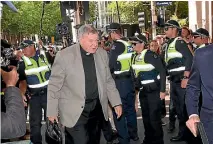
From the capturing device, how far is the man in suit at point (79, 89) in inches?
168

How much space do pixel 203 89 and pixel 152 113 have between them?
8.35 ft

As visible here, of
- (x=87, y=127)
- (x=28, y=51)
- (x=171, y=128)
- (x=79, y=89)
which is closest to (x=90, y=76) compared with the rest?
(x=79, y=89)

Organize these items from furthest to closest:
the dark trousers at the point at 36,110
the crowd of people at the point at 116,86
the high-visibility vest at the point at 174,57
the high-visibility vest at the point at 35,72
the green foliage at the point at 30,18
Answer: the green foliage at the point at 30,18
the high-visibility vest at the point at 35,72
the dark trousers at the point at 36,110
the high-visibility vest at the point at 174,57
the crowd of people at the point at 116,86

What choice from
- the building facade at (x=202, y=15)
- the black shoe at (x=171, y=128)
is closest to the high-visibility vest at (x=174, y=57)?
the black shoe at (x=171, y=128)

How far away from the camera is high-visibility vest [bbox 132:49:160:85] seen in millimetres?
5965

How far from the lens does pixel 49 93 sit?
168 inches

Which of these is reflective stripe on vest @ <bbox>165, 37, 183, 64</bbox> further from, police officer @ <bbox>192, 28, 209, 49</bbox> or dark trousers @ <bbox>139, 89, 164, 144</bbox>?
police officer @ <bbox>192, 28, 209, 49</bbox>

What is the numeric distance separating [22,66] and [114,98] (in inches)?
97.6

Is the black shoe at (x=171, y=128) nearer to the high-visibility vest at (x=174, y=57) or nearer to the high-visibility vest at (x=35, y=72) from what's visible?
the high-visibility vest at (x=174, y=57)

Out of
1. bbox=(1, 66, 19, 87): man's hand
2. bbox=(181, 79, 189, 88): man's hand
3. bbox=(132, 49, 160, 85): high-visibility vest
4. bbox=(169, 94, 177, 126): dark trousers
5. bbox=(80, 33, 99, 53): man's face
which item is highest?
bbox=(80, 33, 99, 53): man's face

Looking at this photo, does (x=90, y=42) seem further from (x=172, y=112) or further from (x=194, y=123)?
(x=172, y=112)

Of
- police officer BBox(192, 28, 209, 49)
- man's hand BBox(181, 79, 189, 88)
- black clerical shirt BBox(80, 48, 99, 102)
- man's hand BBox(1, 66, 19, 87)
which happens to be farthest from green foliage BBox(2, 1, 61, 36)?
man's hand BBox(1, 66, 19, 87)

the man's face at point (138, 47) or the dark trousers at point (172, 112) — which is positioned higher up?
the man's face at point (138, 47)

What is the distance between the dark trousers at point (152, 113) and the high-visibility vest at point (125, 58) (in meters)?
0.70
